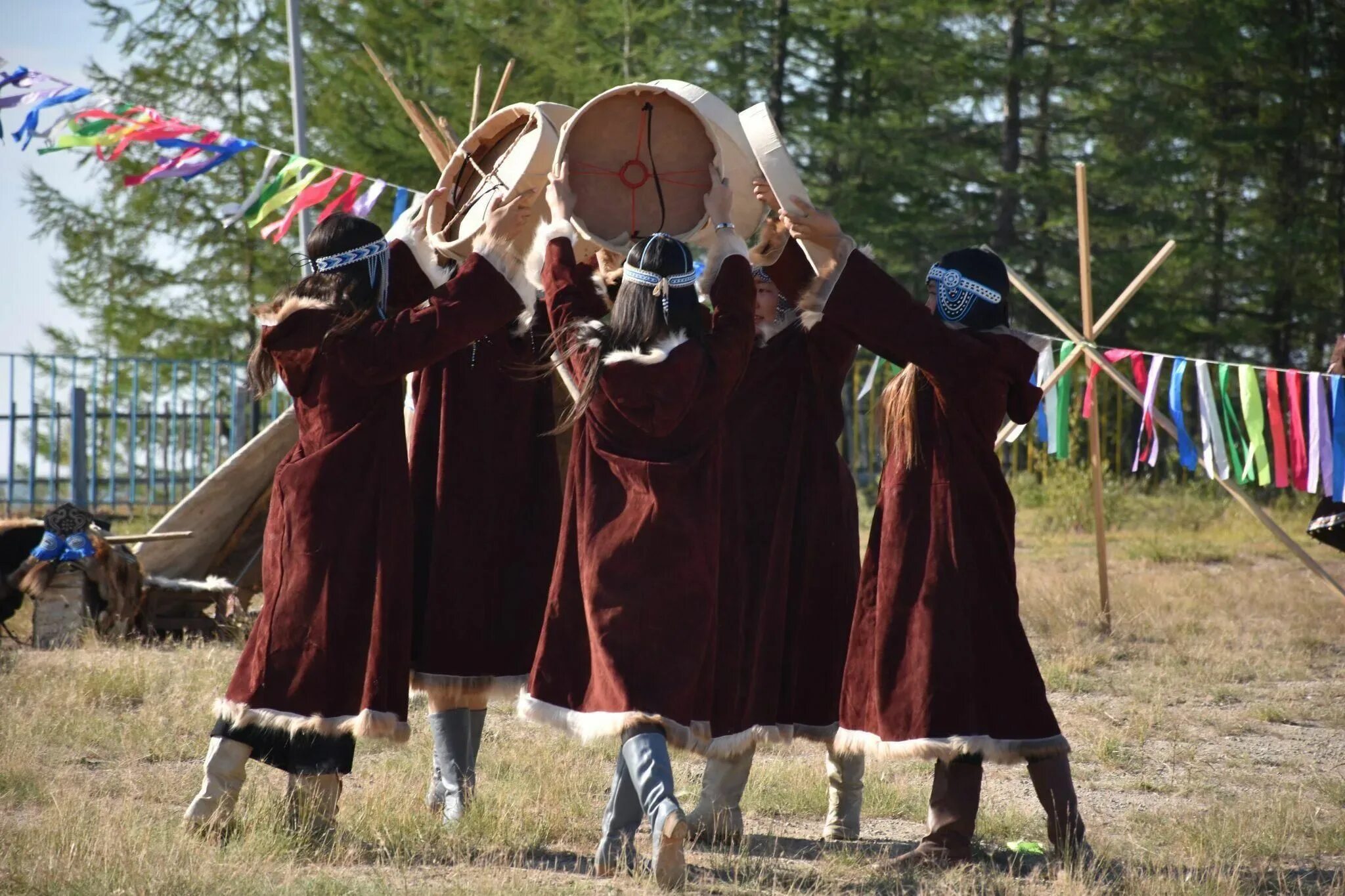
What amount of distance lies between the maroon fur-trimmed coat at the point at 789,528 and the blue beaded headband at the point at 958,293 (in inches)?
13.1

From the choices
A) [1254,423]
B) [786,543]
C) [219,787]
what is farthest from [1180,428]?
[219,787]

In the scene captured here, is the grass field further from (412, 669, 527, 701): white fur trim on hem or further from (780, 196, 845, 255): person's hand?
(780, 196, 845, 255): person's hand

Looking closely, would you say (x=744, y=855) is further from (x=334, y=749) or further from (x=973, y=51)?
(x=973, y=51)

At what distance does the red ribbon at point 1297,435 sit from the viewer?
24.0 ft

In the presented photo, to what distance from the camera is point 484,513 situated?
14.1ft


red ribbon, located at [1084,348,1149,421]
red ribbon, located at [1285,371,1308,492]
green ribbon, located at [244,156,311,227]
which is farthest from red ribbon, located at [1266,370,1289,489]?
green ribbon, located at [244,156,311,227]

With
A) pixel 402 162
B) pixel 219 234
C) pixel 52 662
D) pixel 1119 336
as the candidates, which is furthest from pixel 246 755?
pixel 1119 336

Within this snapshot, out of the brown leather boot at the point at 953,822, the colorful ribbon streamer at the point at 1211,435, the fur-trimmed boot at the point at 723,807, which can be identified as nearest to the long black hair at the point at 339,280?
the fur-trimmed boot at the point at 723,807

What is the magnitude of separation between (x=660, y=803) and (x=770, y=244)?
171 cm

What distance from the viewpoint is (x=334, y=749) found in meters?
3.91

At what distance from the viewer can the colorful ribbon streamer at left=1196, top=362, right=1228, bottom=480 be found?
24.1 ft

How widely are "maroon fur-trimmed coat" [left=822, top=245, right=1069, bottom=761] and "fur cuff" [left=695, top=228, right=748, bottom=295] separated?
11.7 inches

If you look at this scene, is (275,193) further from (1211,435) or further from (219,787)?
(1211,435)

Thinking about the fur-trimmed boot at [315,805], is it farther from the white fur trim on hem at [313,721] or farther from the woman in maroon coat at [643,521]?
the woman in maroon coat at [643,521]
